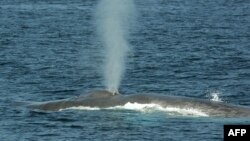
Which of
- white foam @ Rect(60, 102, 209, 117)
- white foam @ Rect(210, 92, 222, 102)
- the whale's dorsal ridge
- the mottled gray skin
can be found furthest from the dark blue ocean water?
the whale's dorsal ridge

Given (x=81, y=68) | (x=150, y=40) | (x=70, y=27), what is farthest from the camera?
(x=70, y=27)

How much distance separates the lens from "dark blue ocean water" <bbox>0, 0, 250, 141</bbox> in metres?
64.2

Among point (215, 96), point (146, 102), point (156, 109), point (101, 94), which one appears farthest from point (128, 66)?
point (156, 109)

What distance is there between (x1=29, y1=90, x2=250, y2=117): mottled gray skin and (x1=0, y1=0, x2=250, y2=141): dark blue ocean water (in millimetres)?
1408

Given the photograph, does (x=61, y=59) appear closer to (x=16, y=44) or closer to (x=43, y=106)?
(x=16, y=44)

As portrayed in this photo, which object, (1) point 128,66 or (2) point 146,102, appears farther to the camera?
(1) point 128,66

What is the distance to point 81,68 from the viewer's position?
101 meters

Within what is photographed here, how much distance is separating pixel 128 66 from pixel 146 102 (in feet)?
108

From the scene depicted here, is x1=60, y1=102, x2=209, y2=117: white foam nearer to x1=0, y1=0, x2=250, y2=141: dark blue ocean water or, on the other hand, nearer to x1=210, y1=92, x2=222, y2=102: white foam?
x1=0, y1=0, x2=250, y2=141: dark blue ocean water

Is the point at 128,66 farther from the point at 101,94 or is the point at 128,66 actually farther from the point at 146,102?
the point at 146,102

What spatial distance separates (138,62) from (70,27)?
42.7 metres

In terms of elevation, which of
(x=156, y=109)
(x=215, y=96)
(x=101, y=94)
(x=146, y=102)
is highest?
(x=215, y=96)

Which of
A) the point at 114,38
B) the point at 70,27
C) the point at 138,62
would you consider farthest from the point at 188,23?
the point at 114,38

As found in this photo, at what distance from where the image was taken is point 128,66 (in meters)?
102
